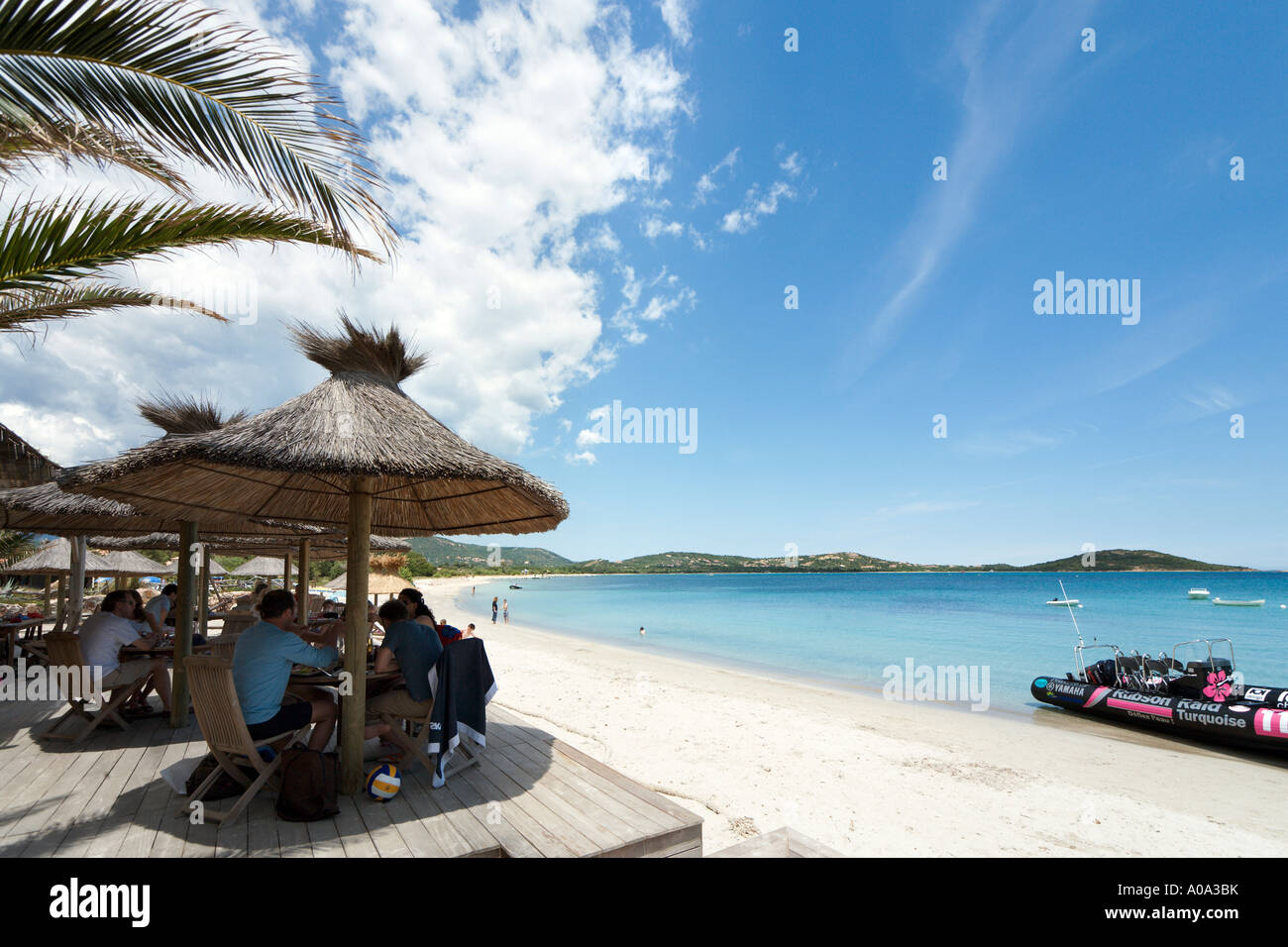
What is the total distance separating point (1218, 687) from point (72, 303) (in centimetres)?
1592

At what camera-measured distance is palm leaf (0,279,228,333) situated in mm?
3223

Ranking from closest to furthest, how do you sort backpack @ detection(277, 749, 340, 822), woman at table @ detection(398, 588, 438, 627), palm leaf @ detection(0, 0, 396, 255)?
palm leaf @ detection(0, 0, 396, 255), backpack @ detection(277, 749, 340, 822), woman at table @ detection(398, 588, 438, 627)

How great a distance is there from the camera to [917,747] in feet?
30.2

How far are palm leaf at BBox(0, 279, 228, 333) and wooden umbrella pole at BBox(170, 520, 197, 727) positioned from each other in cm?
235

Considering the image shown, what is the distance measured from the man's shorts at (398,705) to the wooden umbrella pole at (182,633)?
1972mm

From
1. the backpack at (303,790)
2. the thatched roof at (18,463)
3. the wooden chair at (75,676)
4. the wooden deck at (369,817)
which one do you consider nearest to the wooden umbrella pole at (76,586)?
the thatched roof at (18,463)

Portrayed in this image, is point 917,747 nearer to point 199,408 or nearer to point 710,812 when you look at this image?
point 710,812

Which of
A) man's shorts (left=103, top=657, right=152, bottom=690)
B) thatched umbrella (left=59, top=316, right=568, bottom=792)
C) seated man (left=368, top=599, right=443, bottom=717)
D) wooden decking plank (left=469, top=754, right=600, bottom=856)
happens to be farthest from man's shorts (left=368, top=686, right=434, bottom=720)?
man's shorts (left=103, top=657, right=152, bottom=690)

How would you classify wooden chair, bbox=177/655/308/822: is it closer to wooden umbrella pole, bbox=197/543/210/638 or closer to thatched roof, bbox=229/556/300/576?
wooden umbrella pole, bbox=197/543/210/638

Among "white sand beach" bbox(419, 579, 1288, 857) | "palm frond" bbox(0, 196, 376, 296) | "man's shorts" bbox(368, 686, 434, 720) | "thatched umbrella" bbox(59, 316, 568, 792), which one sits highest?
"palm frond" bbox(0, 196, 376, 296)

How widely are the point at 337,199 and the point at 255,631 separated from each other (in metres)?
2.68

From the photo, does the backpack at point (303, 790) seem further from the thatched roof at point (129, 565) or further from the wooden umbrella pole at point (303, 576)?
the thatched roof at point (129, 565)
